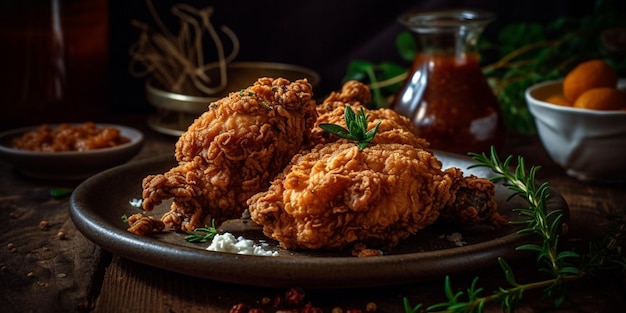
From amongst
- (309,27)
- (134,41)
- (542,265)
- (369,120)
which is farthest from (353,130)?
(134,41)

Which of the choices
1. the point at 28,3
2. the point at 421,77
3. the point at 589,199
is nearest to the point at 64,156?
the point at 28,3

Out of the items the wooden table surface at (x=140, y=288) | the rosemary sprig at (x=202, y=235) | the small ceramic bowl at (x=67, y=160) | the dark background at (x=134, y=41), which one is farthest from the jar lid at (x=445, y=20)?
the rosemary sprig at (x=202, y=235)

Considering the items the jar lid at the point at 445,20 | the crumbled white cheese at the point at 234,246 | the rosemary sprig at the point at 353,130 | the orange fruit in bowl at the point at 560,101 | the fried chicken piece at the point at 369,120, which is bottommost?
the crumbled white cheese at the point at 234,246

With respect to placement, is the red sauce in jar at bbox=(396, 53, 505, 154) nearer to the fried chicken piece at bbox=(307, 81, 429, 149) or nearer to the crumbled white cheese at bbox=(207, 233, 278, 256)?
the fried chicken piece at bbox=(307, 81, 429, 149)

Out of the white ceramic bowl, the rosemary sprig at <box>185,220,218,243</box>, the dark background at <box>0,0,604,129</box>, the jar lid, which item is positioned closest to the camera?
the rosemary sprig at <box>185,220,218,243</box>

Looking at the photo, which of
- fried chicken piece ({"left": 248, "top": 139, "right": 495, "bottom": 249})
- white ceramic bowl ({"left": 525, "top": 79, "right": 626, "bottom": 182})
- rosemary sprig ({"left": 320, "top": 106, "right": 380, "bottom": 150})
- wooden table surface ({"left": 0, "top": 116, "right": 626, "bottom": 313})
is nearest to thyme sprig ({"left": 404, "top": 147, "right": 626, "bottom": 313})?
wooden table surface ({"left": 0, "top": 116, "right": 626, "bottom": 313})

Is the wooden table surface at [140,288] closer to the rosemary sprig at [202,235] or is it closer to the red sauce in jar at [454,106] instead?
the rosemary sprig at [202,235]

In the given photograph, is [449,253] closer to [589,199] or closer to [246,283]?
[246,283]
